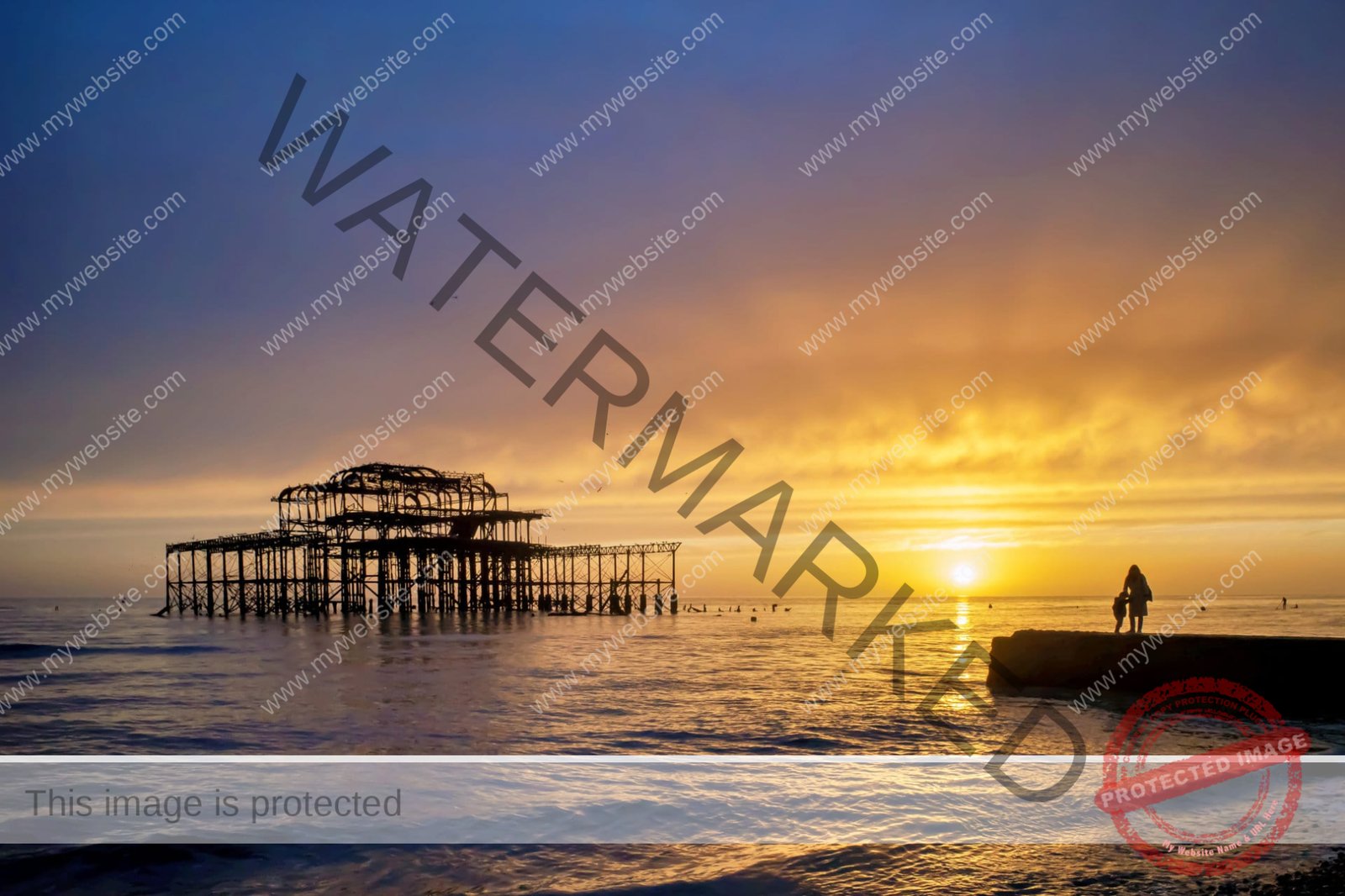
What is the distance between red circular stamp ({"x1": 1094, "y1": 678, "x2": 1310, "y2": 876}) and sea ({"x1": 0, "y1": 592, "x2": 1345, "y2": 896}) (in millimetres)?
368

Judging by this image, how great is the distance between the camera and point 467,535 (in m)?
75.6

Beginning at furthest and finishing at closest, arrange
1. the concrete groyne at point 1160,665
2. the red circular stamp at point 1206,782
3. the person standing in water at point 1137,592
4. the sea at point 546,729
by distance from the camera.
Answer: the person standing in water at point 1137,592
the concrete groyne at point 1160,665
the red circular stamp at point 1206,782
the sea at point 546,729

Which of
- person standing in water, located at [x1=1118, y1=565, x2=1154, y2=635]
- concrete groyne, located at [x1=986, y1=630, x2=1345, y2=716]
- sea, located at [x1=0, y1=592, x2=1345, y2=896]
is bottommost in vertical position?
sea, located at [x1=0, y1=592, x2=1345, y2=896]

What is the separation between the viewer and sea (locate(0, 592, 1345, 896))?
27.3 ft

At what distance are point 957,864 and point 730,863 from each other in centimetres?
213

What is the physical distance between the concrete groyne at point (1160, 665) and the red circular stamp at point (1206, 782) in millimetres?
348

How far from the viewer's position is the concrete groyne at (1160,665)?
16.1 metres

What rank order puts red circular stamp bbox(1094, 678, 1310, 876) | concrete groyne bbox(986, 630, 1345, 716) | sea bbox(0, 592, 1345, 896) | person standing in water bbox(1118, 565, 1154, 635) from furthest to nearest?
person standing in water bbox(1118, 565, 1154, 635) → concrete groyne bbox(986, 630, 1345, 716) → red circular stamp bbox(1094, 678, 1310, 876) → sea bbox(0, 592, 1345, 896)

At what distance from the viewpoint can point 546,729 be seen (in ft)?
55.2

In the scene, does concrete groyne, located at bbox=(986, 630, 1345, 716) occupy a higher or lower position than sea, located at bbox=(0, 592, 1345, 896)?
higher

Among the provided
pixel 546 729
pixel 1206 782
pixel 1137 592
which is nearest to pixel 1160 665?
pixel 1137 592

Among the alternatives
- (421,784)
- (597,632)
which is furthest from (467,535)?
(421,784)

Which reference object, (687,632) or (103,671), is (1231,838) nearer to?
(103,671)

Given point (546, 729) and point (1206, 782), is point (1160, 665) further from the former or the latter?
point (546, 729)
